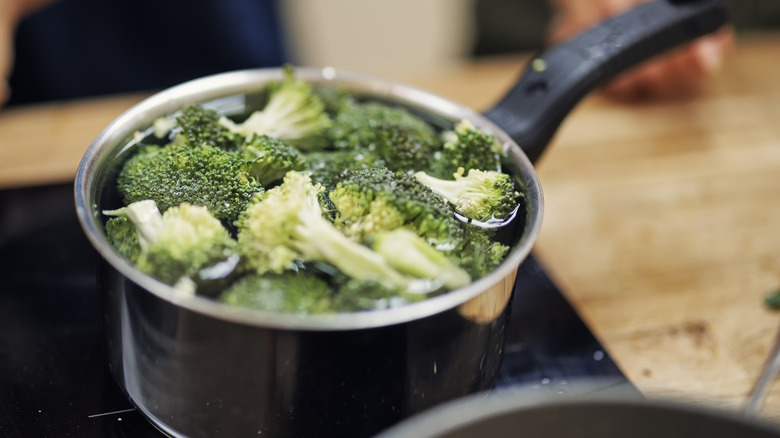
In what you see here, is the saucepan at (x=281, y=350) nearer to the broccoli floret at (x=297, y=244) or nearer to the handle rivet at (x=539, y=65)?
the broccoli floret at (x=297, y=244)

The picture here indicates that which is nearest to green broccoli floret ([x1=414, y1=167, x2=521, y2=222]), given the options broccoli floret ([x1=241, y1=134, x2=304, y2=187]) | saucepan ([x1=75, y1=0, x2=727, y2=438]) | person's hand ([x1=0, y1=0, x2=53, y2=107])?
saucepan ([x1=75, y1=0, x2=727, y2=438])

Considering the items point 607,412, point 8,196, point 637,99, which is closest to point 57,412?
point 8,196

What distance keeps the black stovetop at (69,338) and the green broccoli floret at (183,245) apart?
0.74 feet

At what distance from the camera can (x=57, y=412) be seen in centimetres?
74

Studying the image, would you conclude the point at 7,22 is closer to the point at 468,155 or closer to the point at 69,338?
the point at 69,338

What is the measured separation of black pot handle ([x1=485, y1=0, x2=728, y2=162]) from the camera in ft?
3.04

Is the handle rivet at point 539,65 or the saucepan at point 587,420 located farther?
the handle rivet at point 539,65

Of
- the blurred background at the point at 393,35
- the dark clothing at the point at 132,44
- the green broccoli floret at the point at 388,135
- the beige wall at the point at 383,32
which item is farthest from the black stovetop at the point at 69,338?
the beige wall at the point at 383,32

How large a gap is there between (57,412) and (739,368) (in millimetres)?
840

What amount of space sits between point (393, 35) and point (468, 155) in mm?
2229

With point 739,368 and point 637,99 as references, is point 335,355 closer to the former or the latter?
point 739,368

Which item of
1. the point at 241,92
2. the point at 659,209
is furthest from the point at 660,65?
the point at 241,92

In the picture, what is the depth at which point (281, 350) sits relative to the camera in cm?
57

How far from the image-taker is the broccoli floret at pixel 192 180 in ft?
2.23
